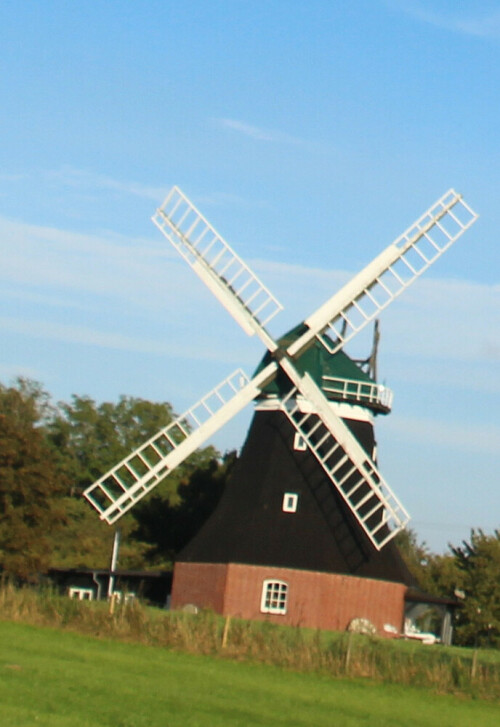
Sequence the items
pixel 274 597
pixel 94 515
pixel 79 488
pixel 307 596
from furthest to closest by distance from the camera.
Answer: pixel 79 488 < pixel 94 515 < pixel 274 597 < pixel 307 596

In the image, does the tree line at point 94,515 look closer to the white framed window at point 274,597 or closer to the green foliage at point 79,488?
the green foliage at point 79,488

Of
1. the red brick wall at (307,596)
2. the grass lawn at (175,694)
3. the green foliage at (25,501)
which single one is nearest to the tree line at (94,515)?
the green foliage at (25,501)

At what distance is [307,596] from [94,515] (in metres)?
29.8

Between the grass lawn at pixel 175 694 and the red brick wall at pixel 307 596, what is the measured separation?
10.7m

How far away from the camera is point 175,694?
17.2 meters

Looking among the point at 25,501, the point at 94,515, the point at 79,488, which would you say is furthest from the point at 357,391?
the point at 79,488

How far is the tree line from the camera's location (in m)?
35.8

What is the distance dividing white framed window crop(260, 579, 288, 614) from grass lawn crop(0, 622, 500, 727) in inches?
427

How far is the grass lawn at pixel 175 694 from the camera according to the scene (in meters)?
14.6

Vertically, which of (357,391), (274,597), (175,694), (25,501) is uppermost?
(357,391)

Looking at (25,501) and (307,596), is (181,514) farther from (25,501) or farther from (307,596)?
(307,596)

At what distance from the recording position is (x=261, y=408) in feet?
118

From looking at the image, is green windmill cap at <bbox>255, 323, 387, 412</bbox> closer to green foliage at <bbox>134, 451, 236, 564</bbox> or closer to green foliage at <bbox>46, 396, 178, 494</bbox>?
green foliage at <bbox>134, 451, 236, 564</bbox>


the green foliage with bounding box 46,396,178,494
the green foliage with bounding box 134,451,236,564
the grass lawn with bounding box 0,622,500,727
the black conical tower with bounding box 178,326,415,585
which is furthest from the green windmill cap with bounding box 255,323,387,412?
the green foliage with bounding box 46,396,178,494
